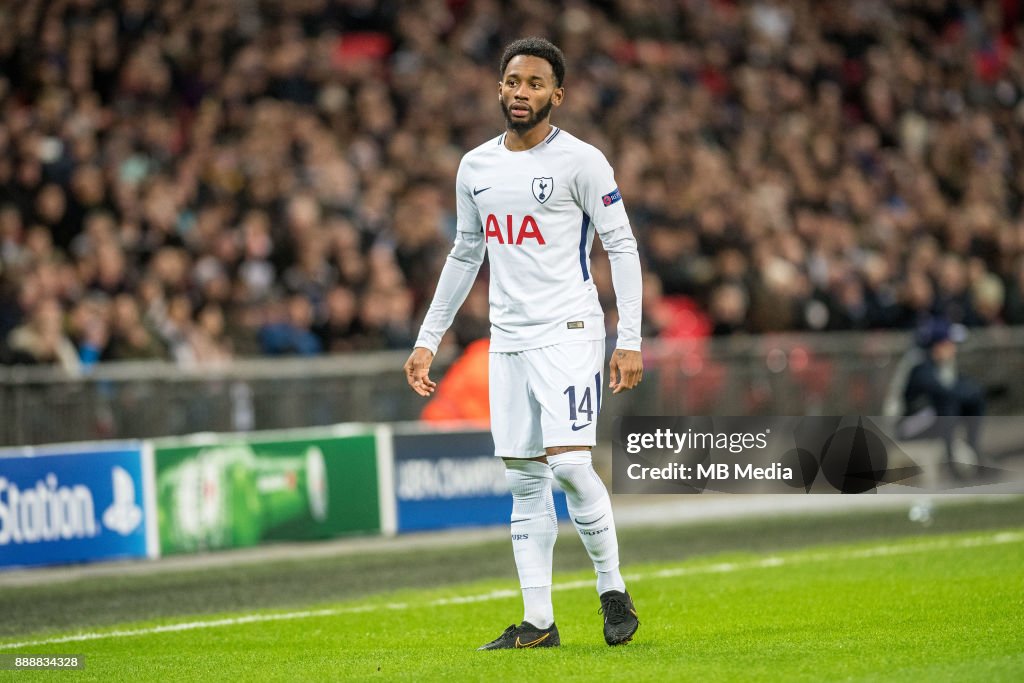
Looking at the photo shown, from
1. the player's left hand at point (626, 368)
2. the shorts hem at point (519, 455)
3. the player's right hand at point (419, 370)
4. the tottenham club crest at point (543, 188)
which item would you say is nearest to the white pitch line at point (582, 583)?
the player's right hand at point (419, 370)

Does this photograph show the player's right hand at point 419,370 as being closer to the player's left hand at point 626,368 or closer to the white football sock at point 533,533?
the white football sock at point 533,533

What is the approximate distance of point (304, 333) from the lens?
16516mm

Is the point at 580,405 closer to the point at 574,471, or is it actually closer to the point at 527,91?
the point at 574,471

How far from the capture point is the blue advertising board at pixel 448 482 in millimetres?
15379

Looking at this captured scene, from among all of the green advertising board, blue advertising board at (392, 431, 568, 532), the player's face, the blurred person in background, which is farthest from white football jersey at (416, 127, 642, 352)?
the blurred person in background

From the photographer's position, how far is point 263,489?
1441cm

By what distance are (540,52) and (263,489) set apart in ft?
25.6

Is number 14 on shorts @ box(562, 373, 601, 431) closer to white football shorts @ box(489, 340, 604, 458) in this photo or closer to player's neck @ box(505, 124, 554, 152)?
white football shorts @ box(489, 340, 604, 458)

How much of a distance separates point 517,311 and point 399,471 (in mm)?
8010

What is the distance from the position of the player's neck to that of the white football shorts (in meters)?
0.90

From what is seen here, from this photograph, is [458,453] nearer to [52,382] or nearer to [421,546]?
[421,546]

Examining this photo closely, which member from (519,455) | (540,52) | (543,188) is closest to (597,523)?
(519,455)

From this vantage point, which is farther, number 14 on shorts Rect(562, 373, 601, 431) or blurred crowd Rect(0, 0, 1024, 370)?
blurred crowd Rect(0, 0, 1024, 370)

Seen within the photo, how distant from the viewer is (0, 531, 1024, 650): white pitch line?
372 inches
